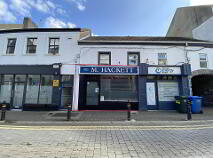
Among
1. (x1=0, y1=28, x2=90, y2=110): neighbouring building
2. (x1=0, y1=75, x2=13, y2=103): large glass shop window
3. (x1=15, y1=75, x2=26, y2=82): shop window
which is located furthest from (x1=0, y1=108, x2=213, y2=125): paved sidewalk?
(x1=15, y1=75, x2=26, y2=82): shop window

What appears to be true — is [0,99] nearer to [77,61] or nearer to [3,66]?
[3,66]

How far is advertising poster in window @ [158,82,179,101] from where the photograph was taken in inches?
390

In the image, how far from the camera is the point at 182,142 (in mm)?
3771

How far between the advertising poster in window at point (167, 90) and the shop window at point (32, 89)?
1168cm

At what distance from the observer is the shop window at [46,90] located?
9945 mm

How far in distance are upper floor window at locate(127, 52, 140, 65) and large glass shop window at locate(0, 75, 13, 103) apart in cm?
1175

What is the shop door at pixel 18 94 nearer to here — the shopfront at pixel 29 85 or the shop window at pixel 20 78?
the shopfront at pixel 29 85

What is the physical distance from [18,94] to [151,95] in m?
12.7

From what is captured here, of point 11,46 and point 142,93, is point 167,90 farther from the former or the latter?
point 11,46

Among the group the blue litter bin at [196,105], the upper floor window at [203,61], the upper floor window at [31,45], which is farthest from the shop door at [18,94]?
the upper floor window at [203,61]

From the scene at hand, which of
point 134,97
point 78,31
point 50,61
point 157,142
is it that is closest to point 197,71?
point 134,97

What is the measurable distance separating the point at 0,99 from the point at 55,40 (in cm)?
771

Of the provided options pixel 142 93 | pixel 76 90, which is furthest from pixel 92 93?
pixel 142 93

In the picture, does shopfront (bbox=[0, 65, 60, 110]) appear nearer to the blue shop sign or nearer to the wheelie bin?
the blue shop sign
